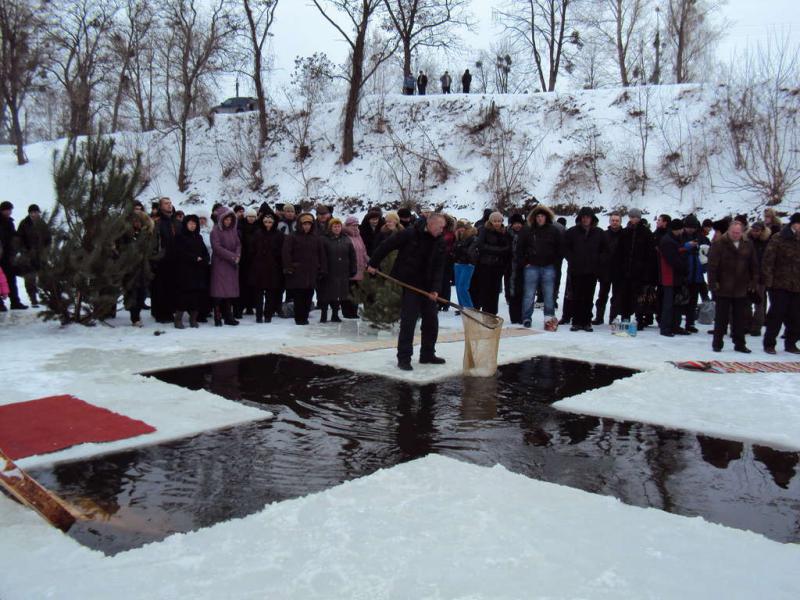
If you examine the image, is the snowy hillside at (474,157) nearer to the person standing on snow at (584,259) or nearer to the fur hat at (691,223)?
the fur hat at (691,223)

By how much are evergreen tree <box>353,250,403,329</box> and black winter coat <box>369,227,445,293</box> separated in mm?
1791

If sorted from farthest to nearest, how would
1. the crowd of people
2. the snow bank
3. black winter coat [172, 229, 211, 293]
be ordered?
the crowd of people, black winter coat [172, 229, 211, 293], the snow bank

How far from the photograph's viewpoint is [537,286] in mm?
11047

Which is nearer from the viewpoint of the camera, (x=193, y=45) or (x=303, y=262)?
(x=303, y=262)

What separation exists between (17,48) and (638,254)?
30.3 m

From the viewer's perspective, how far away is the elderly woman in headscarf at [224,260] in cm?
1009

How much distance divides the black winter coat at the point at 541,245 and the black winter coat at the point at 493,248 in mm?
272

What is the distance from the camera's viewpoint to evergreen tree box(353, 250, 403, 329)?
9.41 metres

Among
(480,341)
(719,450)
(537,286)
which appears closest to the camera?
(719,450)

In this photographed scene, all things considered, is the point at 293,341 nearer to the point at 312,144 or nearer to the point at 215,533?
the point at 215,533

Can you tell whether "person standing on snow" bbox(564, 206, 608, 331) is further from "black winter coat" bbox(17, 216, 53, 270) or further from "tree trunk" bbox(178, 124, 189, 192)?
"tree trunk" bbox(178, 124, 189, 192)

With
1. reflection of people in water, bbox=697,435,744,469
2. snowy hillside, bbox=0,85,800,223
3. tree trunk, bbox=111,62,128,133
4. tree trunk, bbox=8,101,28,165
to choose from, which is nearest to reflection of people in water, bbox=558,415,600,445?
reflection of people in water, bbox=697,435,744,469

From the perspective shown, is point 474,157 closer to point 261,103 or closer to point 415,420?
point 261,103

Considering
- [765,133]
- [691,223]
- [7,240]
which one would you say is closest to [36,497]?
[7,240]
